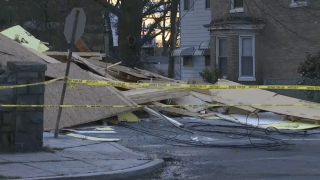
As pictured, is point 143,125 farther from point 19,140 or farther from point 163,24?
point 163,24

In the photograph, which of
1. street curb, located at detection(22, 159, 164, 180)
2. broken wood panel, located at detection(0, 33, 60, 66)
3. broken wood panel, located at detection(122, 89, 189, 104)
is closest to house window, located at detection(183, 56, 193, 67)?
broken wood panel, located at detection(122, 89, 189, 104)

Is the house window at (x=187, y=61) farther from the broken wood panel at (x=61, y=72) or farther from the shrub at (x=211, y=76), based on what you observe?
the broken wood panel at (x=61, y=72)

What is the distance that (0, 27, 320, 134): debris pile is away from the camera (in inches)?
534

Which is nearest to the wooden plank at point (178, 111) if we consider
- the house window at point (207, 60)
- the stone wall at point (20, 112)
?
the stone wall at point (20, 112)

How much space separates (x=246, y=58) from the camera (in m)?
27.4

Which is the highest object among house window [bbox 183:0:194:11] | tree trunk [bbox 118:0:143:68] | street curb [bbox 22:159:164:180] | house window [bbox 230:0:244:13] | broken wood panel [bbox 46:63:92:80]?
house window [bbox 183:0:194:11]

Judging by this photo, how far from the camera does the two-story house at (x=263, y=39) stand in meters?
25.7

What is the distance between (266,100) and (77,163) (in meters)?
9.17

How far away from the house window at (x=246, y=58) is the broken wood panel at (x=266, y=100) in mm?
9705

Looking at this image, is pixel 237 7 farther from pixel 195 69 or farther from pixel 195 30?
pixel 195 69

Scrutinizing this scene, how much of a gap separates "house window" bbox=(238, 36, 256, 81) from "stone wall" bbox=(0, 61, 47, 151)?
1864cm

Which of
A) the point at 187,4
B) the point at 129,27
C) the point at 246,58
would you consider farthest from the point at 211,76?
the point at 187,4

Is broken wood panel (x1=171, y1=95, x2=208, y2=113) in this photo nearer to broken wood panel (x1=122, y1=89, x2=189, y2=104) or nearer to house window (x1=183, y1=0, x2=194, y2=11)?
broken wood panel (x1=122, y1=89, x2=189, y2=104)

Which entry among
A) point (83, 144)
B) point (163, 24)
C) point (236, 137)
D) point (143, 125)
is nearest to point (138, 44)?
point (143, 125)
